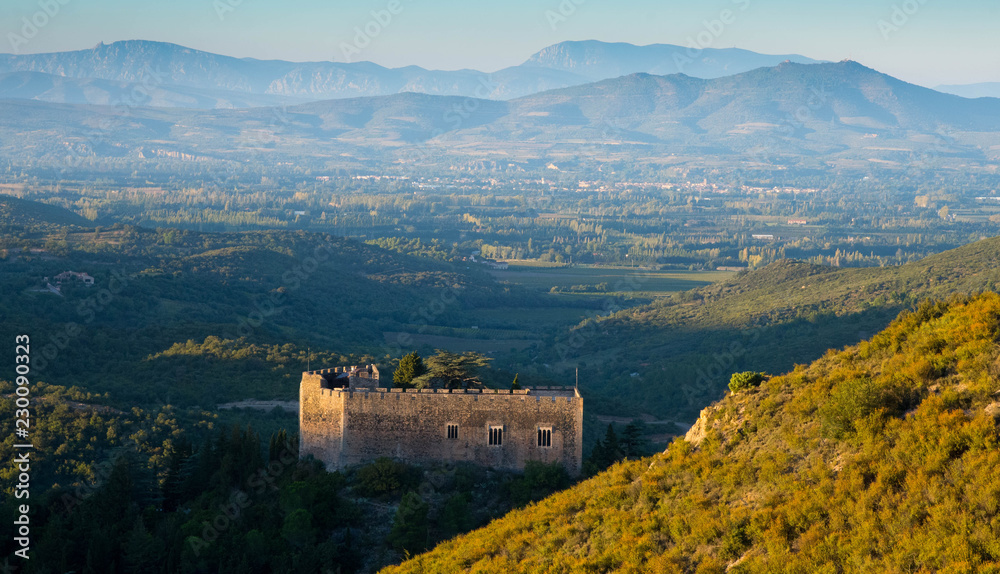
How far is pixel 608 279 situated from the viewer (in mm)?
150250

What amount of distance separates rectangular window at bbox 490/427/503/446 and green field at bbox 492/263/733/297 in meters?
102

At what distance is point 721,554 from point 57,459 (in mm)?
32298

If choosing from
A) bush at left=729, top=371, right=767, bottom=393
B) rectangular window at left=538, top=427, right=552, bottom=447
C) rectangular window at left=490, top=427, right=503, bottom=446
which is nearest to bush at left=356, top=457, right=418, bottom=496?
rectangular window at left=490, top=427, right=503, bottom=446

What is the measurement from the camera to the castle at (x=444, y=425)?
3047 cm

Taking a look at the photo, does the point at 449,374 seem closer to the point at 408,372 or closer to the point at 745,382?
the point at 408,372

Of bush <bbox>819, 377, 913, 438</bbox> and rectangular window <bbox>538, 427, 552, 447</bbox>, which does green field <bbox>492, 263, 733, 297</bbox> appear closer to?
rectangular window <bbox>538, 427, 552, 447</bbox>

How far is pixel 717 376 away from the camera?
7038 centimetres

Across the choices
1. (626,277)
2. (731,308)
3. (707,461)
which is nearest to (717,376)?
(731,308)

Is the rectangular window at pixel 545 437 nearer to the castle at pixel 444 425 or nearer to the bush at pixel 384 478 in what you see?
the castle at pixel 444 425

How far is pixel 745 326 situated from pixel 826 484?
231ft


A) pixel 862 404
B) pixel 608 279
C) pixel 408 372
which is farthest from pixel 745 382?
pixel 608 279

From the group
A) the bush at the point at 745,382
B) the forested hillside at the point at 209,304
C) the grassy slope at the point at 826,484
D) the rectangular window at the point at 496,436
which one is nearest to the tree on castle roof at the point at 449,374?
the rectangular window at the point at 496,436

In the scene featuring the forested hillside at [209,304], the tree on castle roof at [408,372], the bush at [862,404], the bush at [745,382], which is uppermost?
the bush at [862,404]

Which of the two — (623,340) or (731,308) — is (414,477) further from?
(731,308)
